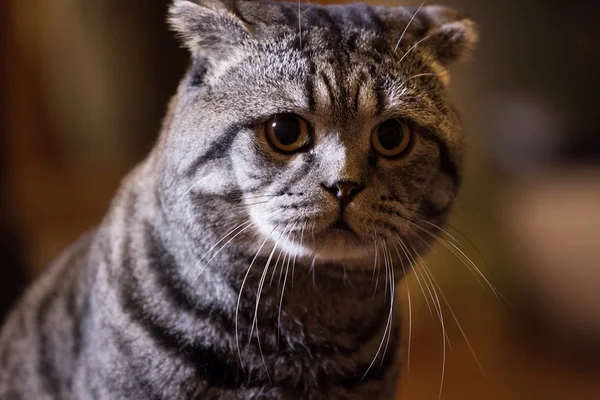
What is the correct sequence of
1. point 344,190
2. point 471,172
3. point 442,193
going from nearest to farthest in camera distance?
point 344,190, point 442,193, point 471,172

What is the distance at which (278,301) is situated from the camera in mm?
866

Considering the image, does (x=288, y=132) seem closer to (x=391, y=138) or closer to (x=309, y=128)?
(x=309, y=128)

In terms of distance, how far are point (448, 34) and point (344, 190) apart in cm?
30

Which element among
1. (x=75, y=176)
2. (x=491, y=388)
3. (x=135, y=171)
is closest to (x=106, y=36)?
(x=75, y=176)

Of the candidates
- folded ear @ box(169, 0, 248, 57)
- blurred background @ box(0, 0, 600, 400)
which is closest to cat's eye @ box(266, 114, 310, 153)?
folded ear @ box(169, 0, 248, 57)

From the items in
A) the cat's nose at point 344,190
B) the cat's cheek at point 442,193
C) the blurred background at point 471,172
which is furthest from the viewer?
the blurred background at point 471,172

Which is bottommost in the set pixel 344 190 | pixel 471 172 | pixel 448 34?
pixel 471 172

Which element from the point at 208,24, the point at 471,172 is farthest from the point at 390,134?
the point at 471,172

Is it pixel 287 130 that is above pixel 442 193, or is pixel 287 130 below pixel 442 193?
above

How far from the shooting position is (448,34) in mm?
897

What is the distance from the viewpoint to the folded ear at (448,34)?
90cm

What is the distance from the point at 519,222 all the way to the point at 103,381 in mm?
1325

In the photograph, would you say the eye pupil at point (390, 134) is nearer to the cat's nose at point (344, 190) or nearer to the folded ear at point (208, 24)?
the cat's nose at point (344, 190)

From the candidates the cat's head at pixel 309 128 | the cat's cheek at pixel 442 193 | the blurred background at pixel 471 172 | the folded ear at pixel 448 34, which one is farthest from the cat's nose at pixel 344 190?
the blurred background at pixel 471 172
